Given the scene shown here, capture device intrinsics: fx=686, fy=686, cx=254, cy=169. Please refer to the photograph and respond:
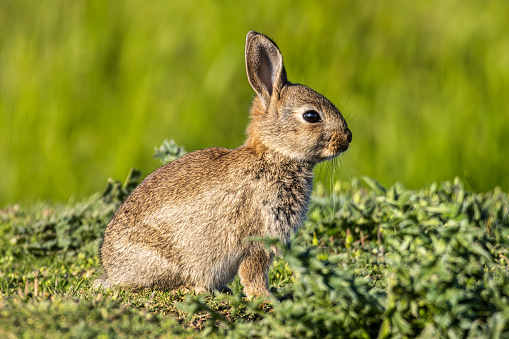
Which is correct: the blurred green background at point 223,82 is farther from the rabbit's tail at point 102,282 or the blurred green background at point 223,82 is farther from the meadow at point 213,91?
the rabbit's tail at point 102,282

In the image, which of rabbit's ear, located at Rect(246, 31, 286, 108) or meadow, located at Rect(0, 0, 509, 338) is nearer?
rabbit's ear, located at Rect(246, 31, 286, 108)

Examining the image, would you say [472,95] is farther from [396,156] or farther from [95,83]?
[95,83]

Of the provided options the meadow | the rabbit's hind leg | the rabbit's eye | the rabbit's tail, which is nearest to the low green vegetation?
the rabbit's hind leg

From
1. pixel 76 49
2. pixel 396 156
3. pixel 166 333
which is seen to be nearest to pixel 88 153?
pixel 76 49

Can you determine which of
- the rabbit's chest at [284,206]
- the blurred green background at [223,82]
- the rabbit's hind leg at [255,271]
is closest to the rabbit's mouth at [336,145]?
the rabbit's chest at [284,206]

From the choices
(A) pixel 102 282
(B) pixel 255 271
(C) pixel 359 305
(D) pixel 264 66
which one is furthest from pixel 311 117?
(C) pixel 359 305

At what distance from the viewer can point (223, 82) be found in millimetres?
9227

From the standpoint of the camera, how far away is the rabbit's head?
492 centimetres

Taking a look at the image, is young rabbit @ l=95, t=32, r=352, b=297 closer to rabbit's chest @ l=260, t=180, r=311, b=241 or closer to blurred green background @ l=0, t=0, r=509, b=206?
rabbit's chest @ l=260, t=180, r=311, b=241

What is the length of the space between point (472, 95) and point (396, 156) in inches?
54.5

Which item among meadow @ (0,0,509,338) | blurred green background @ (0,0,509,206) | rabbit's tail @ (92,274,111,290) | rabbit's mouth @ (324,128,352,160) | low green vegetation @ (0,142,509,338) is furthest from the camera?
blurred green background @ (0,0,509,206)

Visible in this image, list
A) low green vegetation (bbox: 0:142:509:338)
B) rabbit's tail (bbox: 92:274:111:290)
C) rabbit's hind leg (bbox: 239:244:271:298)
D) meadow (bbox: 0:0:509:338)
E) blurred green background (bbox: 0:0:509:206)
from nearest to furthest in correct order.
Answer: low green vegetation (bbox: 0:142:509:338) < rabbit's hind leg (bbox: 239:244:271:298) < rabbit's tail (bbox: 92:274:111:290) < meadow (bbox: 0:0:509:338) < blurred green background (bbox: 0:0:509:206)

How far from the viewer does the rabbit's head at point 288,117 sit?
4922 mm

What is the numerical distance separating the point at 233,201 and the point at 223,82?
478cm
